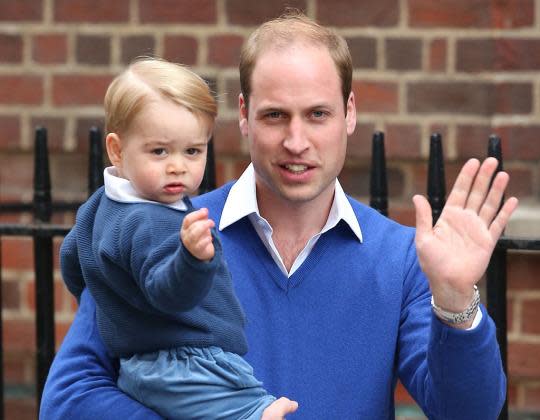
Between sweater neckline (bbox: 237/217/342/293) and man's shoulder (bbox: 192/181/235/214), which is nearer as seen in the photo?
sweater neckline (bbox: 237/217/342/293)

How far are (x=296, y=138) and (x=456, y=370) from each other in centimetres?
60

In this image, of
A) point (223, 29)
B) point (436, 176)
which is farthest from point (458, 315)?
point (223, 29)

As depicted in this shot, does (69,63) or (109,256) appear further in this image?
(69,63)

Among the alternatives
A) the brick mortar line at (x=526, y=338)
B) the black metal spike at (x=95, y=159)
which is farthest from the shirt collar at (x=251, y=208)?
the brick mortar line at (x=526, y=338)

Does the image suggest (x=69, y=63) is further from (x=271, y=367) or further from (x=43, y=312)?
(x=271, y=367)

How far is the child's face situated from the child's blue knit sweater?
0.14ft

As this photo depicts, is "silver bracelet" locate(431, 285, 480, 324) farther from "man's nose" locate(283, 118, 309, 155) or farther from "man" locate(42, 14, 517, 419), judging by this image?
"man's nose" locate(283, 118, 309, 155)

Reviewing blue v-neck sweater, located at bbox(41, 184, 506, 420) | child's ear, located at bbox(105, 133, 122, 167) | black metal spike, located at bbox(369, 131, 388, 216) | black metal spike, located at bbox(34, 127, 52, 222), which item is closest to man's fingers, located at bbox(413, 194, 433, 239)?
blue v-neck sweater, located at bbox(41, 184, 506, 420)

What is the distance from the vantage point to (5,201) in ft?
13.9

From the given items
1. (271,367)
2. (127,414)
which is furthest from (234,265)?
(127,414)

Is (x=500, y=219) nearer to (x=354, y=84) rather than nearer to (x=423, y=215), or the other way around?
(x=423, y=215)

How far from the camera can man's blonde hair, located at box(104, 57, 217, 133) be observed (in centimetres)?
241

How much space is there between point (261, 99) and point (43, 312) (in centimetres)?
111

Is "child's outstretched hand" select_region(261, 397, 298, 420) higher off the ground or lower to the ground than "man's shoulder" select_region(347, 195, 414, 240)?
lower
